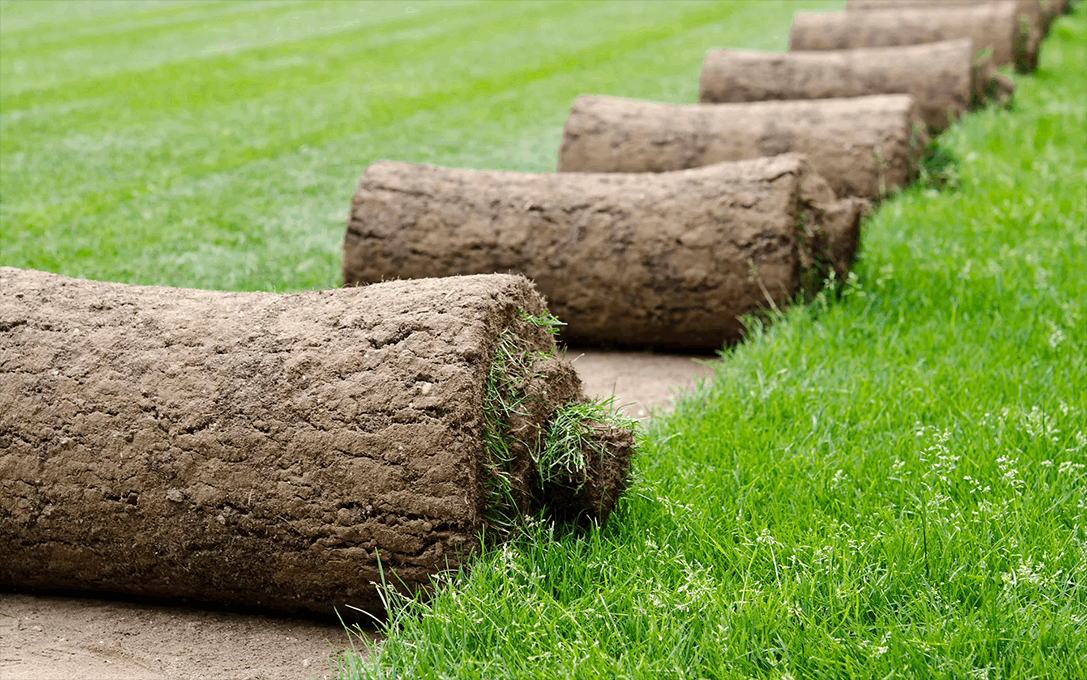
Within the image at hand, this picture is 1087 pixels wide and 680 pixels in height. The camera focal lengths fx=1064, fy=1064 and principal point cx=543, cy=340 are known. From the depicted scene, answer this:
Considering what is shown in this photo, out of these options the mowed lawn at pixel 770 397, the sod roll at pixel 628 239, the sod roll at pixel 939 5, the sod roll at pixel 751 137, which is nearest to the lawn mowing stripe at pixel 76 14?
the mowed lawn at pixel 770 397

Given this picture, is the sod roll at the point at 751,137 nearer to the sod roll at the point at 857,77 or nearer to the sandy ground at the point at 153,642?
the sod roll at the point at 857,77

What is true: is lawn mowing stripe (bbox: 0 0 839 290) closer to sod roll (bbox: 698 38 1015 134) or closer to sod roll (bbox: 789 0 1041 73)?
sod roll (bbox: 789 0 1041 73)

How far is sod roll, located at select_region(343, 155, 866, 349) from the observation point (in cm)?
506

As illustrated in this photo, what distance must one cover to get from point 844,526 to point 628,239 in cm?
225

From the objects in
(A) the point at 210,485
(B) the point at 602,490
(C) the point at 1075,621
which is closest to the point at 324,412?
(A) the point at 210,485

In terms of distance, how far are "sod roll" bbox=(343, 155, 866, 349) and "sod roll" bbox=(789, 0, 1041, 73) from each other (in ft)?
19.9

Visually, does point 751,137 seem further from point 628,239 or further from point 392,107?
point 392,107

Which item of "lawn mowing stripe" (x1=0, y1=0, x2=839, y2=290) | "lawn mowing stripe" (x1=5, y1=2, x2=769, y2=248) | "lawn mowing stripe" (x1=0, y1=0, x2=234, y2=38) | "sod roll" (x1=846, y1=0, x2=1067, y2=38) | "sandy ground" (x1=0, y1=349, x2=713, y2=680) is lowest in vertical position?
"sandy ground" (x1=0, y1=349, x2=713, y2=680)

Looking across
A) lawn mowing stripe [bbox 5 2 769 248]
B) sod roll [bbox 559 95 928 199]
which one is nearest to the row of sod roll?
sod roll [bbox 559 95 928 199]

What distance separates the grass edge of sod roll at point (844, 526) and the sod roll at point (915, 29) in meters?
5.80

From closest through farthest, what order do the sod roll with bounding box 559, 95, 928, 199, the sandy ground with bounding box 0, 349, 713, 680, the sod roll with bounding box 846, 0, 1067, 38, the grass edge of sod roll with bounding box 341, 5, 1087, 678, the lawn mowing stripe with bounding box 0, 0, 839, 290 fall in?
the grass edge of sod roll with bounding box 341, 5, 1087, 678, the sandy ground with bounding box 0, 349, 713, 680, the lawn mowing stripe with bounding box 0, 0, 839, 290, the sod roll with bounding box 559, 95, 928, 199, the sod roll with bounding box 846, 0, 1067, 38

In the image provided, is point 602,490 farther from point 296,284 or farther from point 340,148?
point 340,148

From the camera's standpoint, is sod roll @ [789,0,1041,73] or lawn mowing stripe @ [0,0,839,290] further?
sod roll @ [789,0,1041,73]

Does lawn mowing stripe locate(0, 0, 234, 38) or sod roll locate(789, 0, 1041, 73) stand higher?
lawn mowing stripe locate(0, 0, 234, 38)
